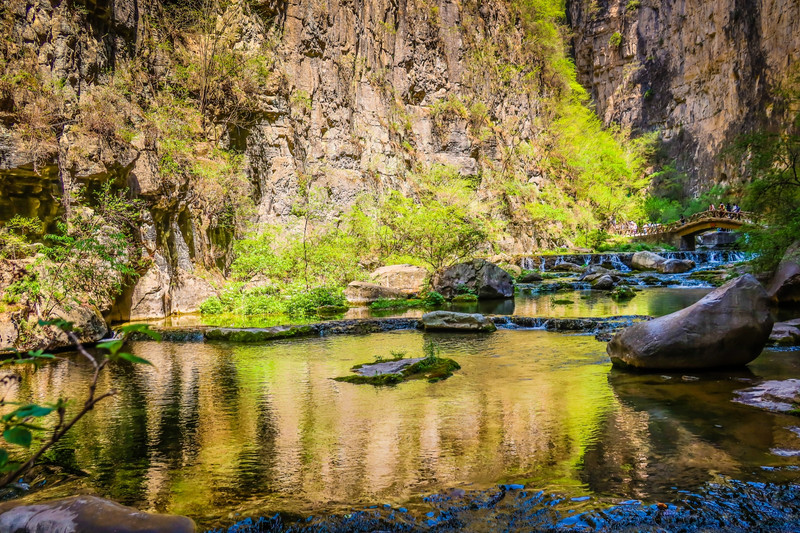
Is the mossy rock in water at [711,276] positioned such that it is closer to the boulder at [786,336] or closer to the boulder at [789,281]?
the boulder at [789,281]

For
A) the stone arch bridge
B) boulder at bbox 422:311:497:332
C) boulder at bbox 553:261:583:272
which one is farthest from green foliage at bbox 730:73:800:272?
the stone arch bridge

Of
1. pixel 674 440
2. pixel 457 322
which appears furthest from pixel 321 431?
pixel 457 322

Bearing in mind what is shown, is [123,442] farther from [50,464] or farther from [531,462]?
[531,462]

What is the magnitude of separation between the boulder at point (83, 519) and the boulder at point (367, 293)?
53.6 ft

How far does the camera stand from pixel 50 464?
4527 mm

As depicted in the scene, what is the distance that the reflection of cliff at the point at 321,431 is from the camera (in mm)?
4023

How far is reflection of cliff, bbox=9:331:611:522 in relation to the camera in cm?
402

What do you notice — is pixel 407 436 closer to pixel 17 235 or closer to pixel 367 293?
pixel 17 235

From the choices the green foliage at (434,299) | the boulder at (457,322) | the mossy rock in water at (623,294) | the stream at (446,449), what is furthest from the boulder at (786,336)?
the green foliage at (434,299)

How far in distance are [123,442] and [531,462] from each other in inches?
166

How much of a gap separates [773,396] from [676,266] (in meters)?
23.3

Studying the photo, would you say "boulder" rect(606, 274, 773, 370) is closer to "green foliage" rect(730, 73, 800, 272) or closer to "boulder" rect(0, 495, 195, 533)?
"boulder" rect(0, 495, 195, 533)

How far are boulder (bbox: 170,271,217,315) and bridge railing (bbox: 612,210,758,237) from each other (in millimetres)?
28125

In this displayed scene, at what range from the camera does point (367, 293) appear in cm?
1956
